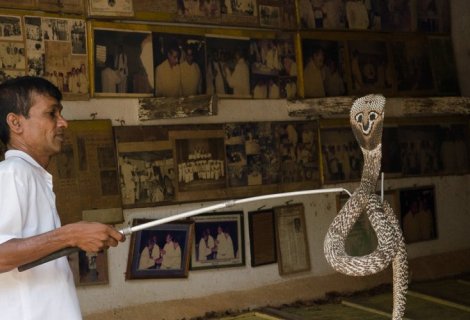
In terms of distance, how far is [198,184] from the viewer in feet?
19.2

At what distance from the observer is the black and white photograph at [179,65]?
5.66 metres

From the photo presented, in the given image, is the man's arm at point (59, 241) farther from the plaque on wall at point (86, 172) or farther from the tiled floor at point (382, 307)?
the tiled floor at point (382, 307)

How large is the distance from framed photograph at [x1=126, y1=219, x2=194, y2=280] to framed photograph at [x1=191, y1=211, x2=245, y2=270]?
0.30ft

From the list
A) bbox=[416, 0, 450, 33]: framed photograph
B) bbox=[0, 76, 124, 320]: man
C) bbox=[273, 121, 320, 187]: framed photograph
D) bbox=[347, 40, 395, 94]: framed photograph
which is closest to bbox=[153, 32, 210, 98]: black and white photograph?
bbox=[273, 121, 320, 187]: framed photograph

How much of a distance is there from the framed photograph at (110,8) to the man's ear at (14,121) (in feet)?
9.17

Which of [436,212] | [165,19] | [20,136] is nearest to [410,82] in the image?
[436,212]

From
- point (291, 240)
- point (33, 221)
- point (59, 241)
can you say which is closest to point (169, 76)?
point (291, 240)

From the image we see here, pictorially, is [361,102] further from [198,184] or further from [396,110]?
[396,110]

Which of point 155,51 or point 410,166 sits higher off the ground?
point 155,51

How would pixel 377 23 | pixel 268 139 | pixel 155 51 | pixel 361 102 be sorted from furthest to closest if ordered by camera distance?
pixel 377 23, pixel 268 139, pixel 155 51, pixel 361 102

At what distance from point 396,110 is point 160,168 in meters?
2.30

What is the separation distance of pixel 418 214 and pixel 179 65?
265cm

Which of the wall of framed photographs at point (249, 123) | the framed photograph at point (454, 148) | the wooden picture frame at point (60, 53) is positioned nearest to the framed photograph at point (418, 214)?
the wall of framed photographs at point (249, 123)

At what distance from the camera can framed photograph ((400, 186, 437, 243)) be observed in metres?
7.00
